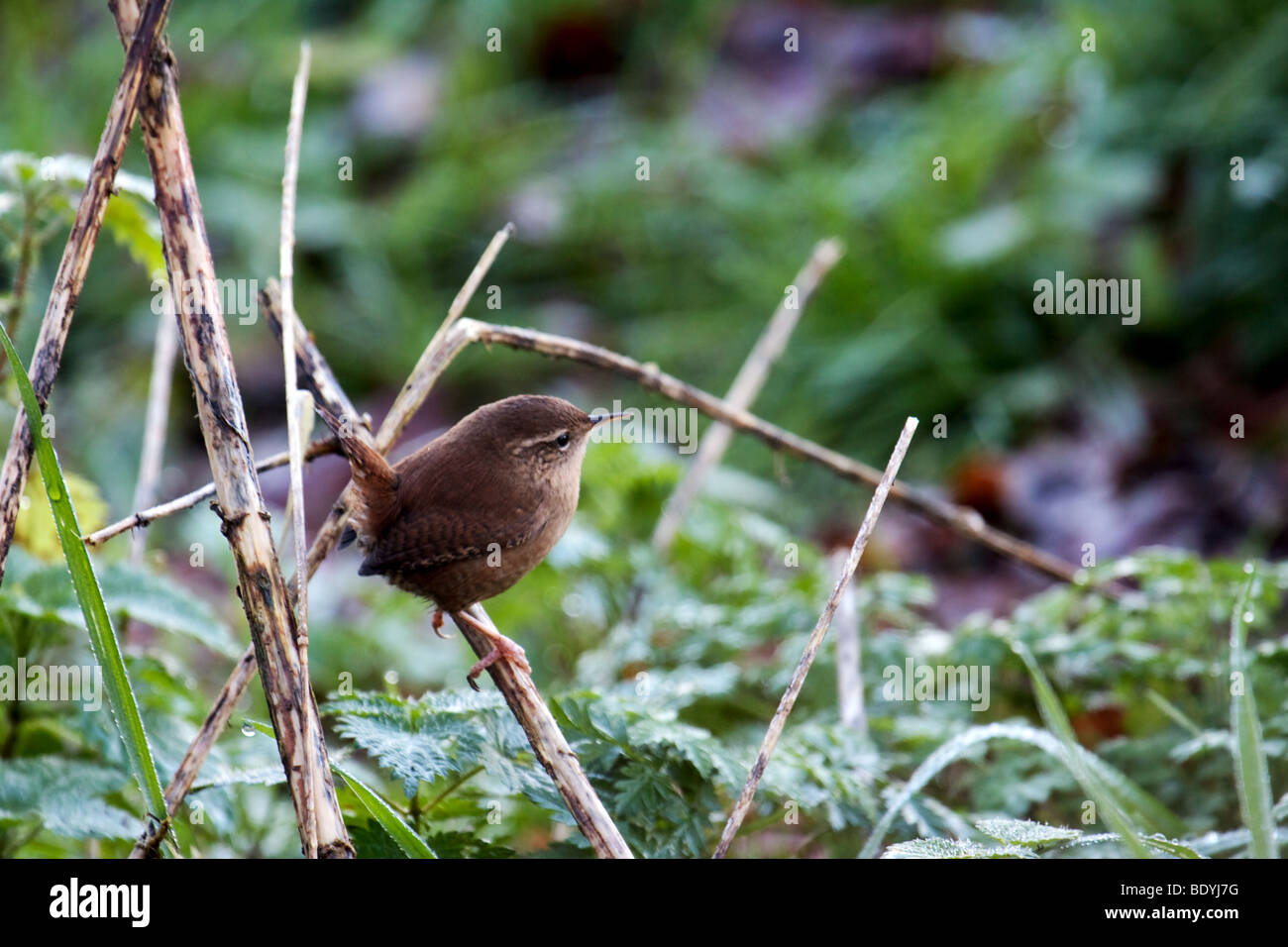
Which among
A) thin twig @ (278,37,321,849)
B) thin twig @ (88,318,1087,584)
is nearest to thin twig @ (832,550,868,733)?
thin twig @ (88,318,1087,584)

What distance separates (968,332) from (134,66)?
4.52 m

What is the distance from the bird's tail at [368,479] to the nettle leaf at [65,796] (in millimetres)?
713

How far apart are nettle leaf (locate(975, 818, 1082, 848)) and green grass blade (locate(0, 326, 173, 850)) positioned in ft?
4.21

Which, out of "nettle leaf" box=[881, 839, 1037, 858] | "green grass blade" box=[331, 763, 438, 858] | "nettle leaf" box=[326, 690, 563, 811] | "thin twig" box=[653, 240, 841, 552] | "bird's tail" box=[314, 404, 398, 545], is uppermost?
"thin twig" box=[653, 240, 841, 552]

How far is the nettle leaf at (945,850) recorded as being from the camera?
1.89 meters

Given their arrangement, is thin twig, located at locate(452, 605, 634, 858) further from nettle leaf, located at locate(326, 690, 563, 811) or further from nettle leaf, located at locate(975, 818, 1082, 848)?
nettle leaf, located at locate(975, 818, 1082, 848)

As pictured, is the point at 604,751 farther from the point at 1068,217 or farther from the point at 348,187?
the point at 348,187

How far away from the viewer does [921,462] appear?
5574mm

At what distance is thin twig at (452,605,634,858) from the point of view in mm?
2027

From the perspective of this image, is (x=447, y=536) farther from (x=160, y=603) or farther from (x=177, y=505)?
(x=177, y=505)

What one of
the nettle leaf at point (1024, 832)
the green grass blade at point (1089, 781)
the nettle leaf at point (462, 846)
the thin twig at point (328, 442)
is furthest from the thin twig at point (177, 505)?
the green grass blade at point (1089, 781)

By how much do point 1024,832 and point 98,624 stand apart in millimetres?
1450
